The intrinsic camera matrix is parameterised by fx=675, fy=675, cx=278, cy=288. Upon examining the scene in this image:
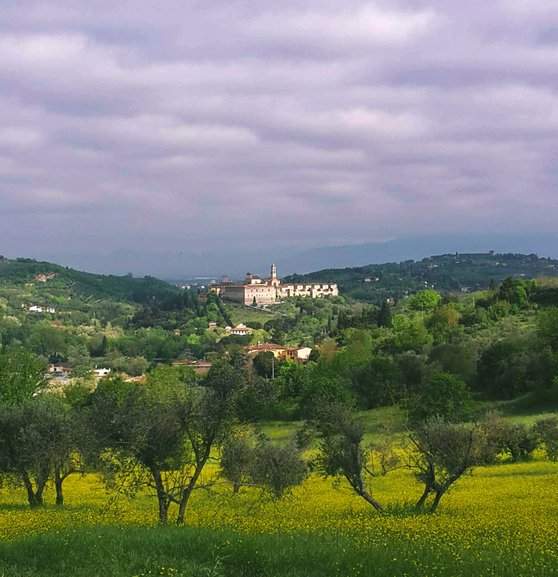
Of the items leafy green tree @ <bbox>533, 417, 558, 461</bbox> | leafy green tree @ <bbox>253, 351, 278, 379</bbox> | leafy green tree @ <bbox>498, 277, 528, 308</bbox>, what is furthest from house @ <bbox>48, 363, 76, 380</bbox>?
leafy green tree @ <bbox>533, 417, 558, 461</bbox>

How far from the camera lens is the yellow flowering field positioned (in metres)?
11.5

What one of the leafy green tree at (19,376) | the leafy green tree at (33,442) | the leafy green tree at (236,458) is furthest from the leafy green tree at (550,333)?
the leafy green tree at (33,442)

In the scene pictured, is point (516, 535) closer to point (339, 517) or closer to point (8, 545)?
point (339, 517)

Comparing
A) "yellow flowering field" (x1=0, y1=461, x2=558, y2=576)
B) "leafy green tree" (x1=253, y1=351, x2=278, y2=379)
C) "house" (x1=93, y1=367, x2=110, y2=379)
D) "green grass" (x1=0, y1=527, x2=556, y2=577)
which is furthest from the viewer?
"house" (x1=93, y1=367, x2=110, y2=379)

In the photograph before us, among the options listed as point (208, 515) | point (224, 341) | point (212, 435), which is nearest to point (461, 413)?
point (208, 515)

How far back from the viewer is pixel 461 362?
65.7 meters

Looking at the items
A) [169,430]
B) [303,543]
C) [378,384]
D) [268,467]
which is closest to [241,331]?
[378,384]

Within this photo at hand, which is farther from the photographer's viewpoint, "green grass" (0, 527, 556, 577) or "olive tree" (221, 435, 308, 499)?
"olive tree" (221, 435, 308, 499)

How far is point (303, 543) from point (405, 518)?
5.98 metres

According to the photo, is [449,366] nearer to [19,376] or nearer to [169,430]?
[19,376]

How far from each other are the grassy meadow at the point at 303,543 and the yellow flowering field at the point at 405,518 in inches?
1.5

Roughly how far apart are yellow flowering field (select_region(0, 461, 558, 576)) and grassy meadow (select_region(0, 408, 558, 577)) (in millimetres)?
37

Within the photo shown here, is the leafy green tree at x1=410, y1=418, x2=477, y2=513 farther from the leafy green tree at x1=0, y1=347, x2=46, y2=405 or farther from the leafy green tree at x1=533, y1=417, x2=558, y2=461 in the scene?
the leafy green tree at x1=0, y1=347, x2=46, y2=405

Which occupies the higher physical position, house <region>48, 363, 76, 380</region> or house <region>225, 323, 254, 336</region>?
house <region>225, 323, 254, 336</region>
